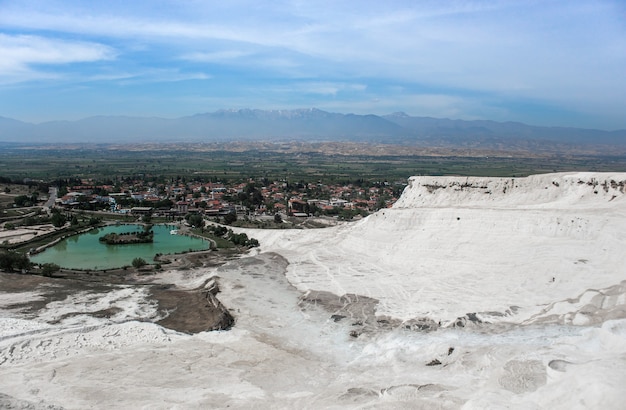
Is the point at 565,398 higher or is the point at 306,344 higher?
the point at 565,398

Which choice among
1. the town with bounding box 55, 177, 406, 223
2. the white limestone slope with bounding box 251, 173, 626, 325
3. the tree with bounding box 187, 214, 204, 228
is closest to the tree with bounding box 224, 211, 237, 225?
the town with bounding box 55, 177, 406, 223

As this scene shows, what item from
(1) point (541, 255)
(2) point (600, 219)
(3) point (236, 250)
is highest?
(2) point (600, 219)

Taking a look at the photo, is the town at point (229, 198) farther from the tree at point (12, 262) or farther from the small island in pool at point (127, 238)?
the tree at point (12, 262)

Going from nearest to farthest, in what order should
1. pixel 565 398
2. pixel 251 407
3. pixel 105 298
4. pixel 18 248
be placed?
pixel 565 398 < pixel 251 407 < pixel 105 298 < pixel 18 248

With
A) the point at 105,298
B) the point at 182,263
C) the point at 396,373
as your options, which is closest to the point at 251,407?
the point at 396,373

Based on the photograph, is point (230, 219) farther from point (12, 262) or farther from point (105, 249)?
point (12, 262)

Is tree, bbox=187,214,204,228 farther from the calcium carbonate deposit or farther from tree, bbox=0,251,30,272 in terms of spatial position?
tree, bbox=0,251,30,272

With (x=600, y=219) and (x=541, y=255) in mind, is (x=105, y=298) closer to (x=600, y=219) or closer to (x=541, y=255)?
(x=541, y=255)

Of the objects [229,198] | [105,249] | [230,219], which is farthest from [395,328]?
[229,198]
